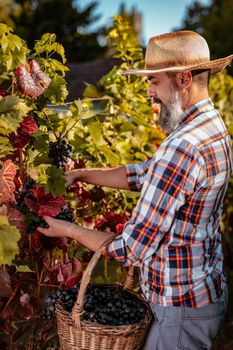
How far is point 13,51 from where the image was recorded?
1.92 metres

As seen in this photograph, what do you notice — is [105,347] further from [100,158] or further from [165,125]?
[100,158]

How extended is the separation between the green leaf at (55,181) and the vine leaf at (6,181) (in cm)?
17

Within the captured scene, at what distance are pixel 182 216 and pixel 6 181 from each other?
0.65m

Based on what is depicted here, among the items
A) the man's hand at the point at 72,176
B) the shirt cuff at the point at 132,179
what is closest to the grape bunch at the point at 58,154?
the man's hand at the point at 72,176

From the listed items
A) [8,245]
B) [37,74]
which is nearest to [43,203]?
[8,245]

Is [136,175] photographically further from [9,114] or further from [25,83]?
[9,114]

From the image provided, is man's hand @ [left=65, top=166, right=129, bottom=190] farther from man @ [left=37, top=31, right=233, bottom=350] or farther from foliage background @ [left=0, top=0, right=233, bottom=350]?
man @ [left=37, top=31, right=233, bottom=350]

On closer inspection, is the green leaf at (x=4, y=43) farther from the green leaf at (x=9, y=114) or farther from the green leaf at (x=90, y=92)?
the green leaf at (x=90, y=92)

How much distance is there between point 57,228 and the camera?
207 cm

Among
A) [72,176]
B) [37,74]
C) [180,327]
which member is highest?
[37,74]

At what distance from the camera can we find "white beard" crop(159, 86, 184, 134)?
84.3 inches

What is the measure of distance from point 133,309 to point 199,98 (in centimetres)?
87

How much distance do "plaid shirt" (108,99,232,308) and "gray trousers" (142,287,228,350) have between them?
0.11ft

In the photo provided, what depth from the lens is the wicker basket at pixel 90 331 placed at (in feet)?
6.47
